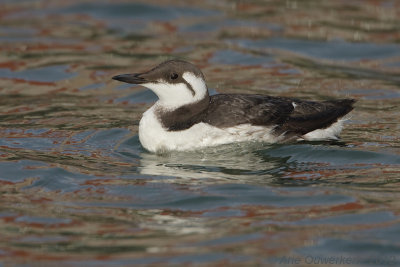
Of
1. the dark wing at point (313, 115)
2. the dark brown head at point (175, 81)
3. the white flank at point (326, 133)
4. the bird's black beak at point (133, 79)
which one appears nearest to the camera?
the bird's black beak at point (133, 79)

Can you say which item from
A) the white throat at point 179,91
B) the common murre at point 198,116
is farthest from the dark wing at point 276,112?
the white throat at point 179,91

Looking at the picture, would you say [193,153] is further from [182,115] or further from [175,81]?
[175,81]

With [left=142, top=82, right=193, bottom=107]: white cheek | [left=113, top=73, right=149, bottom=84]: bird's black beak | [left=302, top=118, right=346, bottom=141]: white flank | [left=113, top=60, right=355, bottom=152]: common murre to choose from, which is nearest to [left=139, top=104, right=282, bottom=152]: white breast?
[left=113, top=60, right=355, bottom=152]: common murre

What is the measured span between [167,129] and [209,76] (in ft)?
13.1

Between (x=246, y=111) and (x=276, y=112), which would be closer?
(x=246, y=111)

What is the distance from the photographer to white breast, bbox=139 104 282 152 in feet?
29.6

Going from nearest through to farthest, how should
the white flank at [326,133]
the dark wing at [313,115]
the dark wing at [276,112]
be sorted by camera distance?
the dark wing at [276,112], the dark wing at [313,115], the white flank at [326,133]

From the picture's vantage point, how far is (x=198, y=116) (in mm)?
9156

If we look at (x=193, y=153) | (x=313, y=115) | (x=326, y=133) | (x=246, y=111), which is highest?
(x=246, y=111)

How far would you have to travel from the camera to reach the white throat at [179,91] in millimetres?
9062

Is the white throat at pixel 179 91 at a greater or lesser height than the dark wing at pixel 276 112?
greater

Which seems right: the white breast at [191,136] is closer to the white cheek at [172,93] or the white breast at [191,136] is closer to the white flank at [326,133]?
the white cheek at [172,93]

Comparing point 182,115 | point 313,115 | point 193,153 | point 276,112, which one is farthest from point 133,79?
point 313,115

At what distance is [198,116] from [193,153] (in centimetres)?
43
